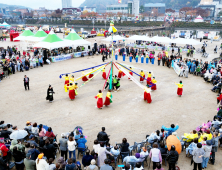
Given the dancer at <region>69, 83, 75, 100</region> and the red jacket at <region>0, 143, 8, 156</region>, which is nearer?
the red jacket at <region>0, 143, 8, 156</region>

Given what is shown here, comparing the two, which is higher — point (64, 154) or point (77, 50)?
point (77, 50)

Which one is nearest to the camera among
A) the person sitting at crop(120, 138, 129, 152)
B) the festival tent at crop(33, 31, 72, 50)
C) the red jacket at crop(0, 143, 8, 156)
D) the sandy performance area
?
the red jacket at crop(0, 143, 8, 156)

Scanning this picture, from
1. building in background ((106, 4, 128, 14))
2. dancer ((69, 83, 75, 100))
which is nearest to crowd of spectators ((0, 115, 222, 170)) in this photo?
dancer ((69, 83, 75, 100))

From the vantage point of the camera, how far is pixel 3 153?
6.16m

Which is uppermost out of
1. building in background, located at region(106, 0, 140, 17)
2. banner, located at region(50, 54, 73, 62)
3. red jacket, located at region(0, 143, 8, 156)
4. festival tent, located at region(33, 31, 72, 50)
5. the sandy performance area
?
building in background, located at region(106, 0, 140, 17)

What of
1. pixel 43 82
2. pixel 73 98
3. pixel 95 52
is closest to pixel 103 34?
pixel 95 52

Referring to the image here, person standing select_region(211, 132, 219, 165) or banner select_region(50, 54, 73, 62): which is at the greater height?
banner select_region(50, 54, 73, 62)

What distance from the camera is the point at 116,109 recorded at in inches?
430

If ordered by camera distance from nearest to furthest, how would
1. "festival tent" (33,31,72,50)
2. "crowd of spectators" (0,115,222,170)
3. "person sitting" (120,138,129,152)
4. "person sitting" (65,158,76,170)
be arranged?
"person sitting" (65,158,76,170)
"crowd of spectators" (0,115,222,170)
"person sitting" (120,138,129,152)
"festival tent" (33,31,72,50)

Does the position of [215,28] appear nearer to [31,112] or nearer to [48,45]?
[48,45]

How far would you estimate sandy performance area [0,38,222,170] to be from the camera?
898cm

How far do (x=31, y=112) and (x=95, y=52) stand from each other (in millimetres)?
16670

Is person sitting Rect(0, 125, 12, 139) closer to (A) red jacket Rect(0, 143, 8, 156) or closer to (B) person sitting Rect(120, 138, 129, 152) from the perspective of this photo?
(A) red jacket Rect(0, 143, 8, 156)

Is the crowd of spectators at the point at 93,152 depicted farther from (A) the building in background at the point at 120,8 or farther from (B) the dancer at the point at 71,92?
(A) the building in background at the point at 120,8
